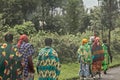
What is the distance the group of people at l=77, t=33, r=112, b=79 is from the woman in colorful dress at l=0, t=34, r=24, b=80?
7813 millimetres

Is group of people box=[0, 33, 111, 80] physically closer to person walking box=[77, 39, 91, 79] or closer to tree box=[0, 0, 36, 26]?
person walking box=[77, 39, 91, 79]

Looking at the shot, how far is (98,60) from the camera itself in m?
18.0

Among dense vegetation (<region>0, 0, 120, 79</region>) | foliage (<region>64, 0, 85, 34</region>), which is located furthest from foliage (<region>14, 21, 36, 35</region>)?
foliage (<region>64, 0, 85, 34</region>)

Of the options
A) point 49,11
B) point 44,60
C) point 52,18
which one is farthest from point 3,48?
point 49,11

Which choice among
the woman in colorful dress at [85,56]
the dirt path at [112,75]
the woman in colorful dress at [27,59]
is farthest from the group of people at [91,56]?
the woman in colorful dress at [27,59]

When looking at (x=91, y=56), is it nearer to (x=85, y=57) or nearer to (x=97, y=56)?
(x=85, y=57)

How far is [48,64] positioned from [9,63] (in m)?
2.54

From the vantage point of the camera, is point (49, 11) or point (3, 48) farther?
point (49, 11)

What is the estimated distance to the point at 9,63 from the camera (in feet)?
28.6

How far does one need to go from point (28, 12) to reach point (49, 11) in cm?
1037

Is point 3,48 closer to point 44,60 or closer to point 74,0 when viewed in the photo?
point 44,60

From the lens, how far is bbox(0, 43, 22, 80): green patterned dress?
343 inches

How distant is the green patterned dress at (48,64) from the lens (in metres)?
11.1

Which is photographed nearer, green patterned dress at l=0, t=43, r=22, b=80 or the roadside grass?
green patterned dress at l=0, t=43, r=22, b=80
